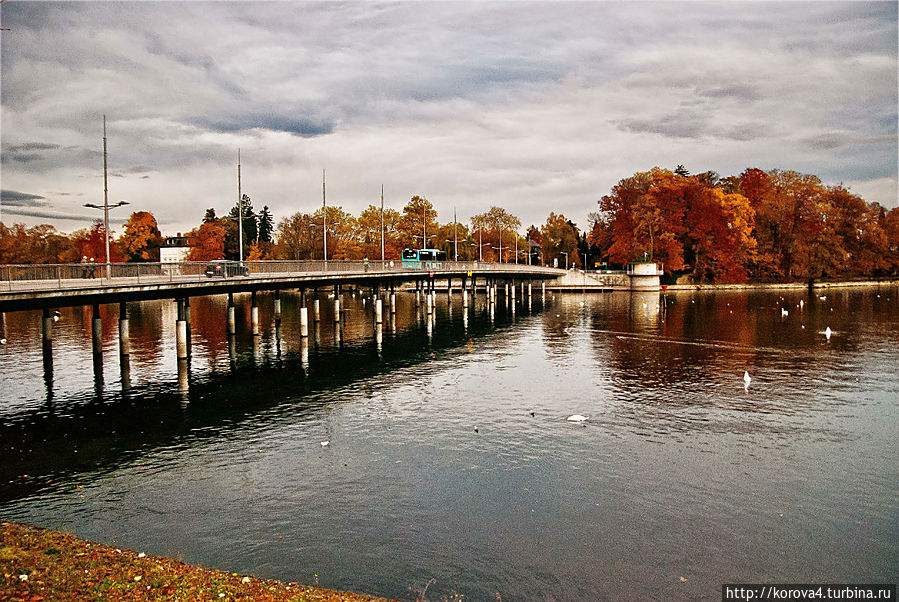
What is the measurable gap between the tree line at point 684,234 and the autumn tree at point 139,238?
1.10 ft

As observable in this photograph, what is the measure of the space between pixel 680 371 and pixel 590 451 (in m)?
19.0

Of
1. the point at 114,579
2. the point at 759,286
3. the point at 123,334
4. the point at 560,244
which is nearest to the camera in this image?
the point at 114,579

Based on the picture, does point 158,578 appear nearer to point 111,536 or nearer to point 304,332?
point 111,536

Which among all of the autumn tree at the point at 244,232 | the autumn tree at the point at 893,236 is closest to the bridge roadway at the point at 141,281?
the autumn tree at the point at 244,232

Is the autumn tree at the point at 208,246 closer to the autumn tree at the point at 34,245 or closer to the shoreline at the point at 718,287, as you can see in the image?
the autumn tree at the point at 34,245

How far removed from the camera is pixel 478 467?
2114cm

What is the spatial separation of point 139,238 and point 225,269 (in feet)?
412

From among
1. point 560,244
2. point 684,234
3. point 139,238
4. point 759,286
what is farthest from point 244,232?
point 759,286

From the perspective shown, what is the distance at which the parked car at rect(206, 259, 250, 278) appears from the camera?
4300 cm

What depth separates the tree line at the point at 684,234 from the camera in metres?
132

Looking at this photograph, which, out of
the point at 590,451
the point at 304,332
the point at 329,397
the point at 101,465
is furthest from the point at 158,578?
the point at 304,332

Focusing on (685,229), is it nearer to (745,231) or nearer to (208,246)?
(745,231)

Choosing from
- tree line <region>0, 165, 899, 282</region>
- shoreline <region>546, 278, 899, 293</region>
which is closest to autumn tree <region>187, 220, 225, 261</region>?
tree line <region>0, 165, 899, 282</region>

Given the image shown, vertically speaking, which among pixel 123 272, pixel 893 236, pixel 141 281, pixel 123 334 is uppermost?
pixel 893 236
